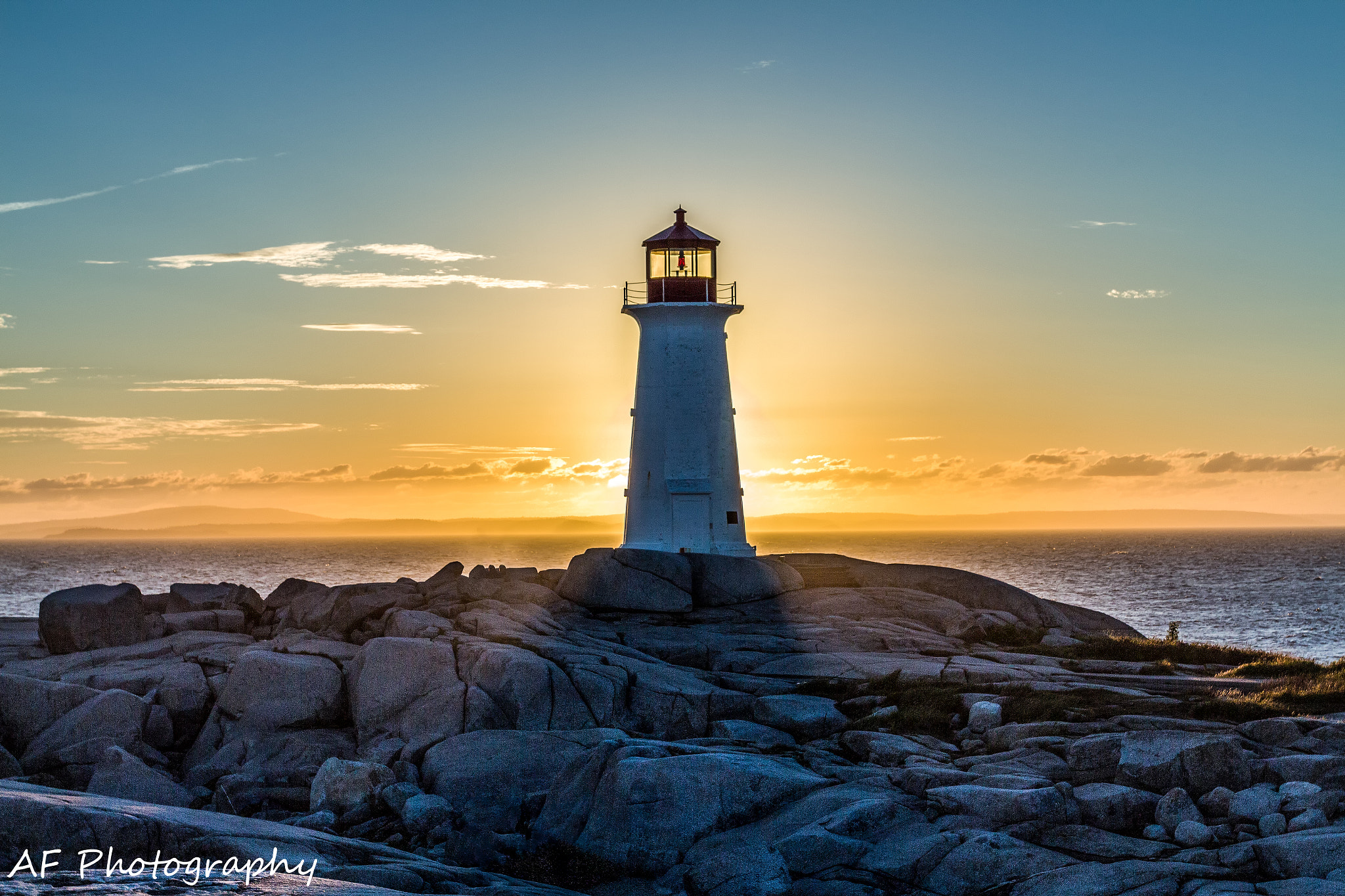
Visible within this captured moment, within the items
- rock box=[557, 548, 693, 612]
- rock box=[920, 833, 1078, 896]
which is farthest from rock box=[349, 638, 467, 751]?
rock box=[920, 833, 1078, 896]

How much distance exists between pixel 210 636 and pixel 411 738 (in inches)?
356

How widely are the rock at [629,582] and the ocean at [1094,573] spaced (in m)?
29.2

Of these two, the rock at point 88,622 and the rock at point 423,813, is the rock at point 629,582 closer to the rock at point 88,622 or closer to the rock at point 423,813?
the rock at point 88,622

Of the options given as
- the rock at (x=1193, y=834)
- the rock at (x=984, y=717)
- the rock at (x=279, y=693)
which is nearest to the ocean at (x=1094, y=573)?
the rock at (x=984, y=717)

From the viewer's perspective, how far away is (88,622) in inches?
1061

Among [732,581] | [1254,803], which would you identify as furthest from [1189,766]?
[732,581]

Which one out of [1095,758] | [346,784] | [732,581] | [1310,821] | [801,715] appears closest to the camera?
[1310,821]

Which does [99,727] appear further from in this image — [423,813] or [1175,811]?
[1175,811]

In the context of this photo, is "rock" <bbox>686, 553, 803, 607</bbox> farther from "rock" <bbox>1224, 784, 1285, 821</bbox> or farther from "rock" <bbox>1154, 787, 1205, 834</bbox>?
"rock" <bbox>1224, 784, 1285, 821</bbox>

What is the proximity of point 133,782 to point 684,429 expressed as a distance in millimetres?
19246

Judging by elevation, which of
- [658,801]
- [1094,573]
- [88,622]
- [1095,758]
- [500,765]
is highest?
[88,622]

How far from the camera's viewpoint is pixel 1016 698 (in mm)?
19734

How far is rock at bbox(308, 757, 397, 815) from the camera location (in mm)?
17609

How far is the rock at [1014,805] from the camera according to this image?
14.3 meters
